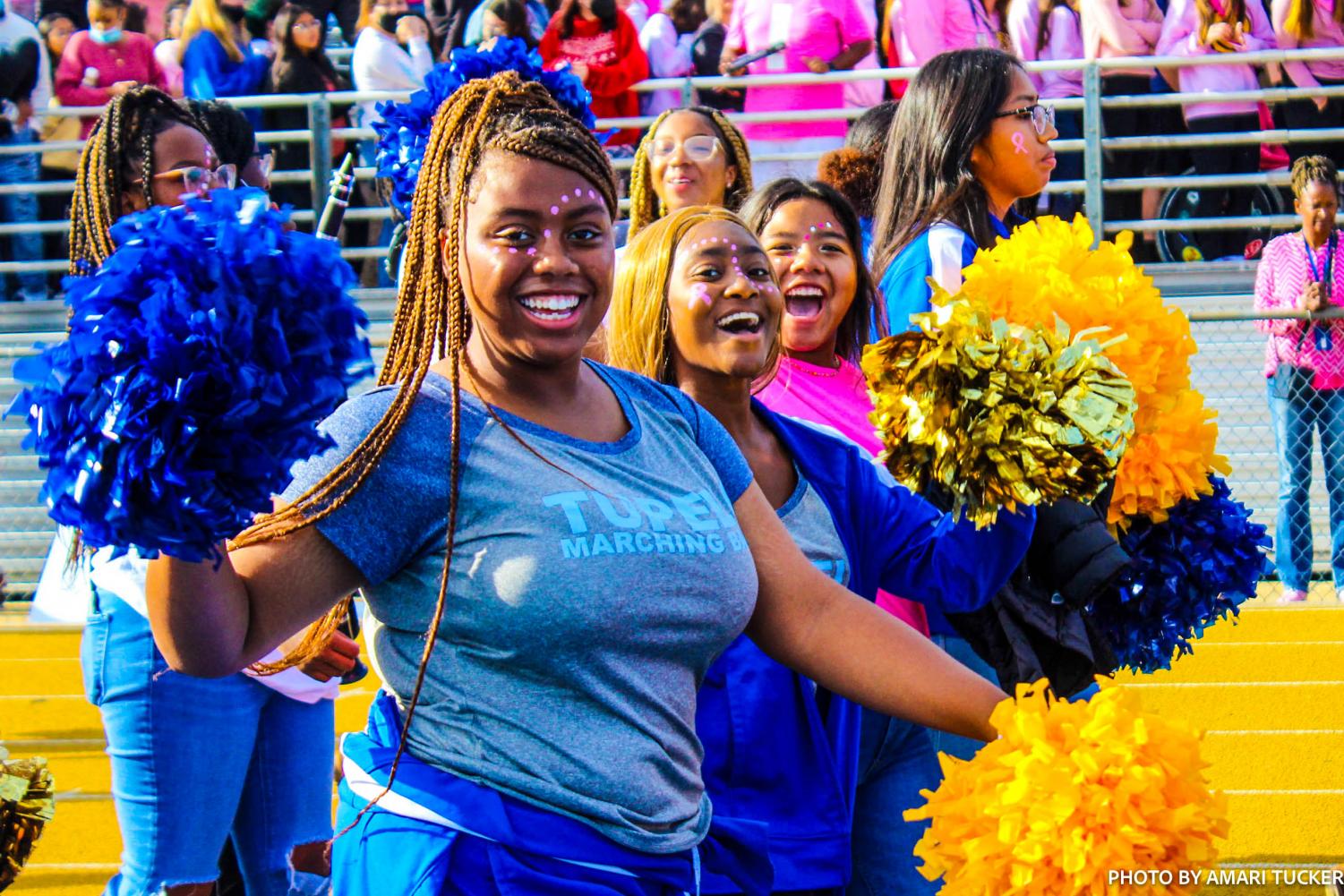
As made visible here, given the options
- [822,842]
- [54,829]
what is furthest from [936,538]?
[54,829]

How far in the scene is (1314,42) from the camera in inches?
351

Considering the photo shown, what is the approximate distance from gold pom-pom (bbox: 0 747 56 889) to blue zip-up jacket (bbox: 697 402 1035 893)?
93 centimetres

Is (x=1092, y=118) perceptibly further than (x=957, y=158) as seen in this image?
Yes

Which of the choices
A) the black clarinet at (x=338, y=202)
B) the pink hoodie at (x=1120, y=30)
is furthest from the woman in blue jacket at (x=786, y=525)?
the pink hoodie at (x=1120, y=30)

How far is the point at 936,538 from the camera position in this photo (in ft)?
8.80

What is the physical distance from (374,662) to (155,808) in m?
1.31

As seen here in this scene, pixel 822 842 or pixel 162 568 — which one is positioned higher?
pixel 162 568

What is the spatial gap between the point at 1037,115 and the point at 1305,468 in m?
4.26

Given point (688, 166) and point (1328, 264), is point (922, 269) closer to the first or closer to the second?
point (688, 166)

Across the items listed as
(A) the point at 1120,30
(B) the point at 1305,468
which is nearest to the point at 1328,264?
(B) the point at 1305,468

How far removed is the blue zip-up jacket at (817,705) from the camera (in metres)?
2.53

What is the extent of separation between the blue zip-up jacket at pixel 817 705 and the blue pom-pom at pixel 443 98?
770 millimetres

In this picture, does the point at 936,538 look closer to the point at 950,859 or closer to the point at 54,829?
the point at 950,859

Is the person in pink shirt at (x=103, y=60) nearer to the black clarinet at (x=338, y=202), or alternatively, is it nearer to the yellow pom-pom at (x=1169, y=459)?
the black clarinet at (x=338, y=202)
